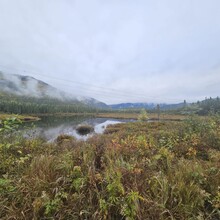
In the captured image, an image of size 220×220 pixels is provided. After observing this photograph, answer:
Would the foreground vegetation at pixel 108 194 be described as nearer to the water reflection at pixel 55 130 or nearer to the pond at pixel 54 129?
the pond at pixel 54 129

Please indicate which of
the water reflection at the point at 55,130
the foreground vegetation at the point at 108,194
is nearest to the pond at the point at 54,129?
the water reflection at the point at 55,130

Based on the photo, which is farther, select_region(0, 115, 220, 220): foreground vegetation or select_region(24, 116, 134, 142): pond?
select_region(24, 116, 134, 142): pond

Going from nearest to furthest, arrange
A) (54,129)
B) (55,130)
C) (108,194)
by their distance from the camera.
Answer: (108,194) → (55,130) → (54,129)

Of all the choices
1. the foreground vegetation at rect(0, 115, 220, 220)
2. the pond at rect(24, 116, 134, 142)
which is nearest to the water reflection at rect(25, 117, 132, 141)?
the pond at rect(24, 116, 134, 142)

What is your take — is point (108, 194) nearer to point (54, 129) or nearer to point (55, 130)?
point (55, 130)

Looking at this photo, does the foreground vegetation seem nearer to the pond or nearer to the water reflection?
the pond

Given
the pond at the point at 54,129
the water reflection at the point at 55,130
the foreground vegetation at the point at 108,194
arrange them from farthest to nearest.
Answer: the water reflection at the point at 55,130 → the pond at the point at 54,129 → the foreground vegetation at the point at 108,194

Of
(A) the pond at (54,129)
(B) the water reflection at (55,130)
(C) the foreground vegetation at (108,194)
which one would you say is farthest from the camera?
(B) the water reflection at (55,130)

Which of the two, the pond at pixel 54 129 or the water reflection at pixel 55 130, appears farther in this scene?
the water reflection at pixel 55 130

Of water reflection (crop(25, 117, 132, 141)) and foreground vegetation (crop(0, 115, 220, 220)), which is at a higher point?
foreground vegetation (crop(0, 115, 220, 220))

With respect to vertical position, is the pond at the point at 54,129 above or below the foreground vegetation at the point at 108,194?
below

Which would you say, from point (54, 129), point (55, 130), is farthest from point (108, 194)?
point (54, 129)

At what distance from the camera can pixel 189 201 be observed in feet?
8.44

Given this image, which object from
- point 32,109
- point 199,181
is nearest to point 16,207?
point 199,181
